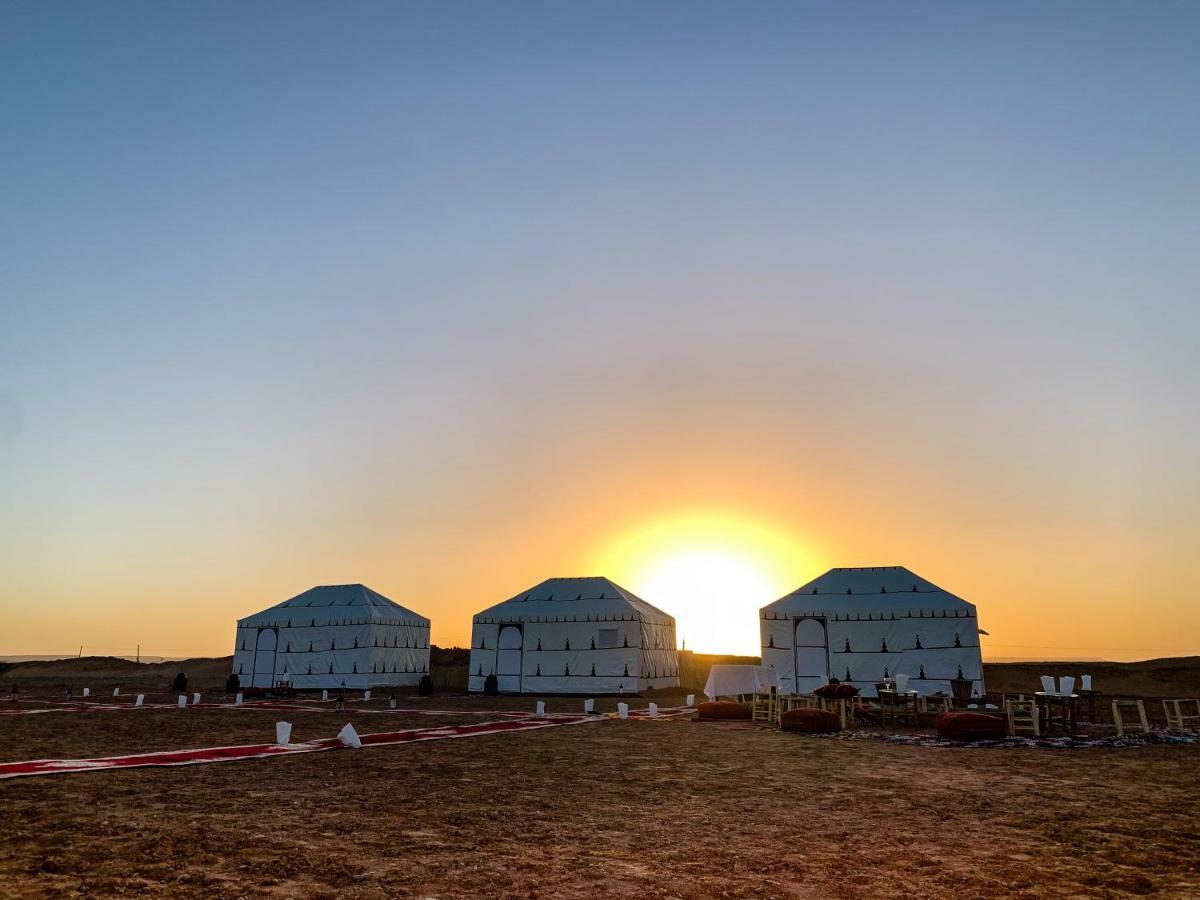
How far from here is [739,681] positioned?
27.1 m

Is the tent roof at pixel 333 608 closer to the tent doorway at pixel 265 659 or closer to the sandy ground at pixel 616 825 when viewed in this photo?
the tent doorway at pixel 265 659

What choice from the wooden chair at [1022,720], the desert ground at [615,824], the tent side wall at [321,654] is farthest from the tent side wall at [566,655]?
the desert ground at [615,824]

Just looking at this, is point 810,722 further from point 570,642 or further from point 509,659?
point 509,659

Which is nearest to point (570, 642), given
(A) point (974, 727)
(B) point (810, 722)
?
(B) point (810, 722)

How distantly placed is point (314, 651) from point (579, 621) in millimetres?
13023

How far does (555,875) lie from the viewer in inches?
231

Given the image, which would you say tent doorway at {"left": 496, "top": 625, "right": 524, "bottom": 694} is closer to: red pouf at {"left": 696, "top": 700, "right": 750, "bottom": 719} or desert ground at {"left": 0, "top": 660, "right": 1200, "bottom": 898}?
red pouf at {"left": 696, "top": 700, "right": 750, "bottom": 719}

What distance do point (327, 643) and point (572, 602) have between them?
11996 mm

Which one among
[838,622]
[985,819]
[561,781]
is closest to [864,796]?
[985,819]

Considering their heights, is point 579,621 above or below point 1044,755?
above

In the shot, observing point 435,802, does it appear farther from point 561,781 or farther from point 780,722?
point 780,722

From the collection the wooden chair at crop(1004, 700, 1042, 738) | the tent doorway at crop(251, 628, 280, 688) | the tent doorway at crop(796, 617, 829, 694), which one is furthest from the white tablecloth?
the tent doorway at crop(251, 628, 280, 688)

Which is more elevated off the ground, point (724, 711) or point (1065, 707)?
point (1065, 707)

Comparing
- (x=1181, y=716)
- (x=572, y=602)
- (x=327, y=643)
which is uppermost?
(x=572, y=602)
